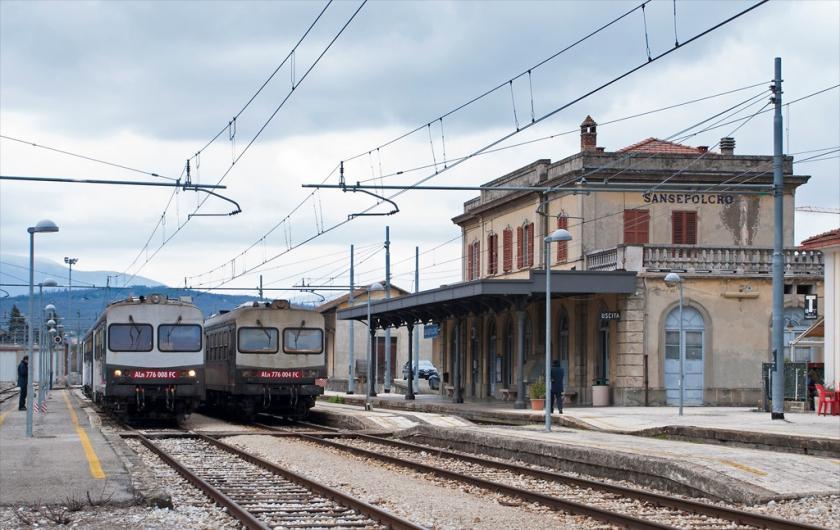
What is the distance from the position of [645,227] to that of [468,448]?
1952 cm

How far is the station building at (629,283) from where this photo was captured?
35.1 metres

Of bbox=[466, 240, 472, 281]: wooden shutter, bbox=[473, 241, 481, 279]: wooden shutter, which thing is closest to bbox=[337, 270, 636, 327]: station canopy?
bbox=[473, 241, 481, 279]: wooden shutter

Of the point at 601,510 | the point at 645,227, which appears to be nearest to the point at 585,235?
the point at 645,227

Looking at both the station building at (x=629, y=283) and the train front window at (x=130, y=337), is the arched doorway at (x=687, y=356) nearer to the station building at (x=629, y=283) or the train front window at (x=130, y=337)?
the station building at (x=629, y=283)

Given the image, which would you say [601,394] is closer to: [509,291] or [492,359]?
[509,291]

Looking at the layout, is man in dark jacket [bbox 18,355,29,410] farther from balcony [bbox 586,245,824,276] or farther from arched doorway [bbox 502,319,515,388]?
arched doorway [bbox 502,319,515,388]

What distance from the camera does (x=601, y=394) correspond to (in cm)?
3547

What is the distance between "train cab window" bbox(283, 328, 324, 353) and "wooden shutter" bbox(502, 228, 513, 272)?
15547 mm

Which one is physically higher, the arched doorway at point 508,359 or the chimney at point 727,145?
the chimney at point 727,145

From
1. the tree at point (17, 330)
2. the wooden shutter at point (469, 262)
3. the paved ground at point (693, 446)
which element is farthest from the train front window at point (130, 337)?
the tree at point (17, 330)

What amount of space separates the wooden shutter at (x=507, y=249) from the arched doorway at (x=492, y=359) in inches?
85.9

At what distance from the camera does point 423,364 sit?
72062 mm

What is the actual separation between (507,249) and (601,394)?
12373 millimetres

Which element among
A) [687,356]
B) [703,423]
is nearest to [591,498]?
[703,423]
